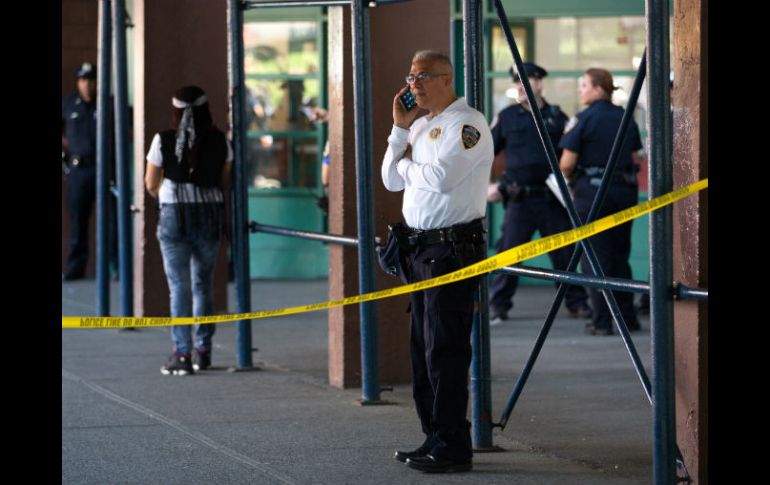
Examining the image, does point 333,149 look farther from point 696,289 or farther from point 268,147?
point 268,147

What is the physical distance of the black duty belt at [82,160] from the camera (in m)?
15.4

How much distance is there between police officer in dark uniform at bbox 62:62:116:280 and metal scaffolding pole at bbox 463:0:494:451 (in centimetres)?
877

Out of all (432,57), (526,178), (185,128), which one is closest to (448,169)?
(432,57)

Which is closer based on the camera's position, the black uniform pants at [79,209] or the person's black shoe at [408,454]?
the person's black shoe at [408,454]

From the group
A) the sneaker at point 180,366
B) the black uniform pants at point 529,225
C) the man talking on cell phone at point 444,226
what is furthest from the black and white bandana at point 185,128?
the black uniform pants at point 529,225

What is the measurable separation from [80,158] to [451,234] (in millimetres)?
9608

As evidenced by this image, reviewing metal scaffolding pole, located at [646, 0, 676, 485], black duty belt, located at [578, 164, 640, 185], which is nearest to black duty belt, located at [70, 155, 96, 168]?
black duty belt, located at [578, 164, 640, 185]

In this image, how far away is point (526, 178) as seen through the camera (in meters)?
11.9

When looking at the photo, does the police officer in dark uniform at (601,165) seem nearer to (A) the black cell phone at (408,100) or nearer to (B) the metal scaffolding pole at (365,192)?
(B) the metal scaffolding pole at (365,192)

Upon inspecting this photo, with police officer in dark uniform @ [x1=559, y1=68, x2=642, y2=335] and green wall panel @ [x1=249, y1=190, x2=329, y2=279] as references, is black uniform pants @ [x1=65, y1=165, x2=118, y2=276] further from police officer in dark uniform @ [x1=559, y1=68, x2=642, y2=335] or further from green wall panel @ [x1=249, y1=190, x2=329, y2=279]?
police officer in dark uniform @ [x1=559, y1=68, x2=642, y2=335]

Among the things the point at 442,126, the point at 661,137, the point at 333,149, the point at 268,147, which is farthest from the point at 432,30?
the point at 268,147

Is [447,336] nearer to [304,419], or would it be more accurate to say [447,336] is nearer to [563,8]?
[304,419]

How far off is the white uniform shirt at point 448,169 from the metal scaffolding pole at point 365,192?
5.37ft
